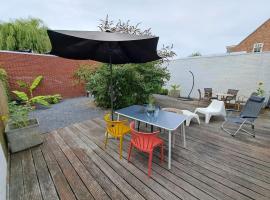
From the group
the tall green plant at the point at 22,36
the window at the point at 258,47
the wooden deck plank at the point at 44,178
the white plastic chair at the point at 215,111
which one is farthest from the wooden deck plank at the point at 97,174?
the window at the point at 258,47

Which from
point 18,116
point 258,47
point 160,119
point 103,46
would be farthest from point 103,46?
point 258,47

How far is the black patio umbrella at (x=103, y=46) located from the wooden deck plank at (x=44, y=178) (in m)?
2.15

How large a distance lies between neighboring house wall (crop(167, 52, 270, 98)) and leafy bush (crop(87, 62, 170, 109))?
369 cm

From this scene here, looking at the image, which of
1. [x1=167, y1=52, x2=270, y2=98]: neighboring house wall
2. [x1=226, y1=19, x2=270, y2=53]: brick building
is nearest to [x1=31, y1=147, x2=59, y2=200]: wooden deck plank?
[x1=167, y1=52, x2=270, y2=98]: neighboring house wall

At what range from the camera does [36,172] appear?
2.52m

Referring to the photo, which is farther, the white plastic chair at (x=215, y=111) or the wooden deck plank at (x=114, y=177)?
the white plastic chair at (x=215, y=111)

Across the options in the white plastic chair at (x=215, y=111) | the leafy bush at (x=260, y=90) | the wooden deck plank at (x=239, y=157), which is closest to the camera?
the wooden deck plank at (x=239, y=157)

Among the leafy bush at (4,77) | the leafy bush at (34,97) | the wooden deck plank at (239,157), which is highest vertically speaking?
the leafy bush at (4,77)

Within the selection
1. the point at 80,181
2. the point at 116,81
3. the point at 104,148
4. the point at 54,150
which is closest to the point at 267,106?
the point at 116,81

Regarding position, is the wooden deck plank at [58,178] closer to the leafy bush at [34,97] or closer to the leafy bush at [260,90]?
the leafy bush at [34,97]

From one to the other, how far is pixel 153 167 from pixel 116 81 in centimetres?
422

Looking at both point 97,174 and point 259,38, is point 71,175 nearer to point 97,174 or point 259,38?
point 97,174

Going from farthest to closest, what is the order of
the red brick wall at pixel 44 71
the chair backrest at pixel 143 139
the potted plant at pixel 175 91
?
the potted plant at pixel 175 91 → the red brick wall at pixel 44 71 → the chair backrest at pixel 143 139

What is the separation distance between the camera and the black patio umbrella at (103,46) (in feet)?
6.95
